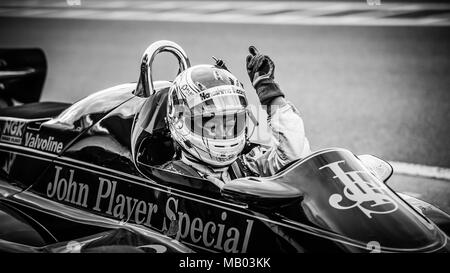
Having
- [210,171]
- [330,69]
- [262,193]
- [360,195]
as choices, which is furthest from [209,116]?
[330,69]

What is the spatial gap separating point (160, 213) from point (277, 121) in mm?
908

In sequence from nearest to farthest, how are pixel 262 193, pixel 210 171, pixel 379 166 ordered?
pixel 262 193 < pixel 379 166 < pixel 210 171

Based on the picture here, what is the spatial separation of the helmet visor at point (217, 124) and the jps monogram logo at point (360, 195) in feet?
2.20

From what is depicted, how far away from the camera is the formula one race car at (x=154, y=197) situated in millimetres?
2777

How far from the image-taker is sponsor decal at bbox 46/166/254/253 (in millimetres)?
2996

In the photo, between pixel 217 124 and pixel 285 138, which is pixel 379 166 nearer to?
pixel 285 138

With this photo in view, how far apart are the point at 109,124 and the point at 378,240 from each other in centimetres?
179

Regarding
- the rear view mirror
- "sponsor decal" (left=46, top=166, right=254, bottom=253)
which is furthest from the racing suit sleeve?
"sponsor decal" (left=46, top=166, right=254, bottom=253)

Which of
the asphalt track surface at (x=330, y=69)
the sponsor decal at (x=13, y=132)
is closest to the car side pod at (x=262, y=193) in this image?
the sponsor decal at (x=13, y=132)

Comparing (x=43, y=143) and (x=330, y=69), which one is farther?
(x=330, y=69)

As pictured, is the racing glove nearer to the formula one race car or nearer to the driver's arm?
the driver's arm

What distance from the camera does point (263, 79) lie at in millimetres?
3727
